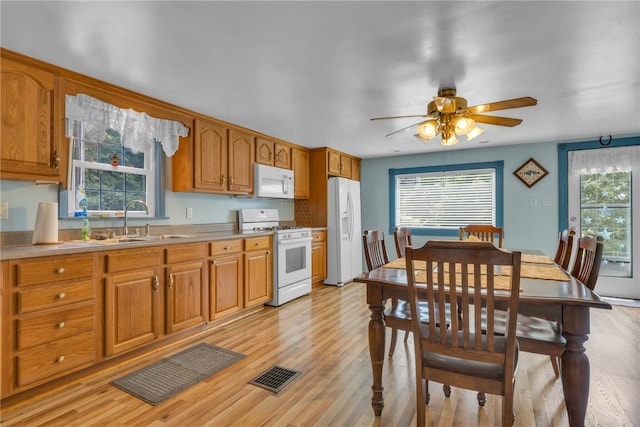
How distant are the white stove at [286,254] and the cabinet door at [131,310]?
1464mm

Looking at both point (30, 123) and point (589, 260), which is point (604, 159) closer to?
point (589, 260)

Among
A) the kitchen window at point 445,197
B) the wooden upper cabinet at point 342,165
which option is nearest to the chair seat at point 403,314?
the wooden upper cabinet at point 342,165

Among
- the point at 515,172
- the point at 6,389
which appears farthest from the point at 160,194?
the point at 515,172

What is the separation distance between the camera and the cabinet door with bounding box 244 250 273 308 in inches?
136

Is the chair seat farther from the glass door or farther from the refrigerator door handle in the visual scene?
the glass door

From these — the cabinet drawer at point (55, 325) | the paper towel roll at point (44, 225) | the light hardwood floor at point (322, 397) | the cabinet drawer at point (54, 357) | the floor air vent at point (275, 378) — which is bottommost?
the light hardwood floor at point (322, 397)

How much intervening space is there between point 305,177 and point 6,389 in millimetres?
3878

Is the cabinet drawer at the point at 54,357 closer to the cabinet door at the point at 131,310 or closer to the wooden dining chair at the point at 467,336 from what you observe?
the cabinet door at the point at 131,310

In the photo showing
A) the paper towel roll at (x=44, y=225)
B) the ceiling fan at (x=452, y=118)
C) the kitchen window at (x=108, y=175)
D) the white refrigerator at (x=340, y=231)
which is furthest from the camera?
the white refrigerator at (x=340, y=231)

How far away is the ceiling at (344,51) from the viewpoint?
1.62m

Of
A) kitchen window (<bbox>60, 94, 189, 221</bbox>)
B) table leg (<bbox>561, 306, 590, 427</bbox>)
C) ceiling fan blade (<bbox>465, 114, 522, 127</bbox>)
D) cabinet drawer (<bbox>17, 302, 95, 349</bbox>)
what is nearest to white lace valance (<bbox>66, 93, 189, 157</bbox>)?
kitchen window (<bbox>60, 94, 189, 221</bbox>)

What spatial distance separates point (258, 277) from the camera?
3605mm

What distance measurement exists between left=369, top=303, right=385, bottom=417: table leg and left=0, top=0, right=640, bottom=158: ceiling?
1.57m

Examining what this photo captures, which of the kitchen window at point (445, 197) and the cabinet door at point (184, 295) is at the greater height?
the kitchen window at point (445, 197)
